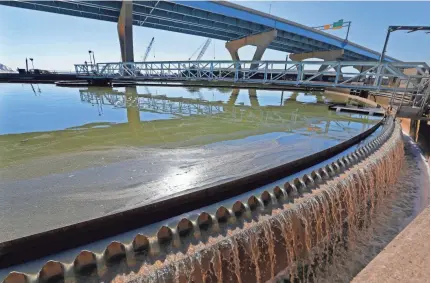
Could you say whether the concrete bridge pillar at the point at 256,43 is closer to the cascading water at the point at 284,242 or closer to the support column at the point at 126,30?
the support column at the point at 126,30

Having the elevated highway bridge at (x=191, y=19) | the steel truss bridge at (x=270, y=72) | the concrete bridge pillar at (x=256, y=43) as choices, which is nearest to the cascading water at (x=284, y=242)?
the steel truss bridge at (x=270, y=72)

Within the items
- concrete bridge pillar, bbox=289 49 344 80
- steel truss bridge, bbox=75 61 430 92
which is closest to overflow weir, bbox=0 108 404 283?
steel truss bridge, bbox=75 61 430 92

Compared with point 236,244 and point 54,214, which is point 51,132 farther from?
point 236,244

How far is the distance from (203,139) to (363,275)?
3.47 m

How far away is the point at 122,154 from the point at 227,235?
8.35ft

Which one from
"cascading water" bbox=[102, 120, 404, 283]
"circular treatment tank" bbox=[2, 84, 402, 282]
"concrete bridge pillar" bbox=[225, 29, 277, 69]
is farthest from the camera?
"concrete bridge pillar" bbox=[225, 29, 277, 69]

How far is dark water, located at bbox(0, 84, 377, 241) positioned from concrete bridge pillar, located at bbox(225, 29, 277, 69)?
2116cm

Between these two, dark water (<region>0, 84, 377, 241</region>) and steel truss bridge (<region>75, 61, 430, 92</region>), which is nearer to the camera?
dark water (<region>0, 84, 377, 241</region>)

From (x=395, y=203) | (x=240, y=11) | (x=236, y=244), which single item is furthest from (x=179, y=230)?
(x=240, y=11)

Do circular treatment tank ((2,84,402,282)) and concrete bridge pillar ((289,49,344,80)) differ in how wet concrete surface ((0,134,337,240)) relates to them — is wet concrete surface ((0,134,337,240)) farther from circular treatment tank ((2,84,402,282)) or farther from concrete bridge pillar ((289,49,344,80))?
concrete bridge pillar ((289,49,344,80))

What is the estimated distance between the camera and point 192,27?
25.0 metres

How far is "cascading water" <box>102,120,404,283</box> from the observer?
1.76 metres

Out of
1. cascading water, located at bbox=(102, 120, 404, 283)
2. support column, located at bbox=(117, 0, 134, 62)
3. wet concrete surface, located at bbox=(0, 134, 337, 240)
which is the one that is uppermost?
support column, located at bbox=(117, 0, 134, 62)

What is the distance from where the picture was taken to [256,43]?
26766 mm
